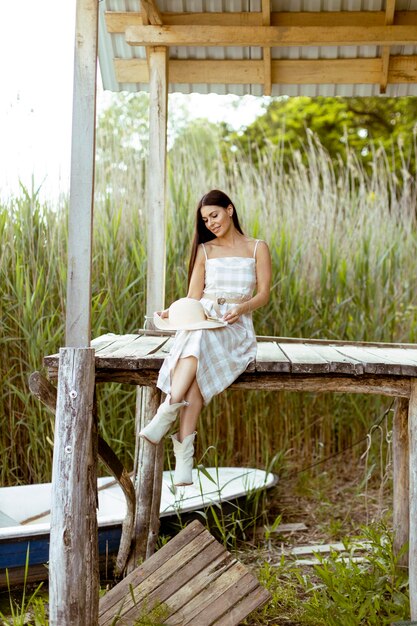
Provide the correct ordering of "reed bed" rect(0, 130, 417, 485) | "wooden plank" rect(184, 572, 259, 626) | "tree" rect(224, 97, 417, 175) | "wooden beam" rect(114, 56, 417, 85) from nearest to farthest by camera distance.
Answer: "wooden plank" rect(184, 572, 259, 626) → "wooden beam" rect(114, 56, 417, 85) → "reed bed" rect(0, 130, 417, 485) → "tree" rect(224, 97, 417, 175)

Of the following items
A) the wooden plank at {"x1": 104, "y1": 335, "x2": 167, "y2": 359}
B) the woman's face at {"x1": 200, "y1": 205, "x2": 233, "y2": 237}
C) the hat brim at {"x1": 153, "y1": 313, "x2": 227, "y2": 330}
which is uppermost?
the woman's face at {"x1": 200, "y1": 205, "x2": 233, "y2": 237}

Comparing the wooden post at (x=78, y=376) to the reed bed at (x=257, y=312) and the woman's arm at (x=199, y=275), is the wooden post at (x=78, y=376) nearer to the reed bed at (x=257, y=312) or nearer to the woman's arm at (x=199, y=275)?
the woman's arm at (x=199, y=275)

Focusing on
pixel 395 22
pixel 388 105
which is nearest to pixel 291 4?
pixel 395 22

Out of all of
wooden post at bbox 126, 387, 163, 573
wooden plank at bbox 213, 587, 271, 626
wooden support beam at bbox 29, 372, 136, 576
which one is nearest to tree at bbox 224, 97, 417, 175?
wooden post at bbox 126, 387, 163, 573

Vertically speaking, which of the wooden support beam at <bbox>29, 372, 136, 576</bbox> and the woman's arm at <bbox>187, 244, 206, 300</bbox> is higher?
the woman's arm at <bbox>187, 244, 206, 300</bbox>

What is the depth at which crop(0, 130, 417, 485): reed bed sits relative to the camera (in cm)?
548

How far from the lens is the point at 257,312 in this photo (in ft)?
19.9

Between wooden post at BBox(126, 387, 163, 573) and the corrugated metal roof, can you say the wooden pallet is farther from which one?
the corrugated metal roof

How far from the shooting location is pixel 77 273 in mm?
3102

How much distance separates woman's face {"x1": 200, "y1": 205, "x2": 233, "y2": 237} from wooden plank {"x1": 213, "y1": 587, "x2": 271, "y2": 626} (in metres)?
1.66

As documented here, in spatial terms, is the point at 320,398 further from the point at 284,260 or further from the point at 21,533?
the point at 21,533

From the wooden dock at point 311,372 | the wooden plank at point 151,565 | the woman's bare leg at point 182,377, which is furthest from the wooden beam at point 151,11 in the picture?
the wooden plank at point 151,565

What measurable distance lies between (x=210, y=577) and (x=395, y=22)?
3.35 m

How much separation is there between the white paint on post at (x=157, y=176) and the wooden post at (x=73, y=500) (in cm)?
166
